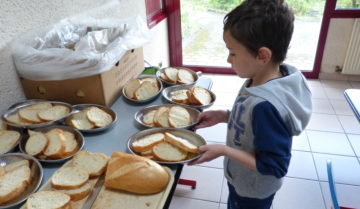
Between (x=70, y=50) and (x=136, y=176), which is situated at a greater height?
(x=70, y=50)

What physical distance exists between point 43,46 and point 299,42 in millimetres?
2783

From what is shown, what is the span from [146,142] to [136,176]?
0.56 ft

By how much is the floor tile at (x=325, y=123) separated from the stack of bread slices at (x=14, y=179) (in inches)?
81.1

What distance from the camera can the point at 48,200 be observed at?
68cm

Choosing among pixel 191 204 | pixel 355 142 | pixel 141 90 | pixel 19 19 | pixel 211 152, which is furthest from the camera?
pixel 355 142

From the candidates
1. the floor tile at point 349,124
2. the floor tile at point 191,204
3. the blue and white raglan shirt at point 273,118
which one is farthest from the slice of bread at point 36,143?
the floor tile at point 349,124

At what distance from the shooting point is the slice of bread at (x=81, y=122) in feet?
3.23

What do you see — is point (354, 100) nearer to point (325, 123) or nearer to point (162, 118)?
point (162, 118)

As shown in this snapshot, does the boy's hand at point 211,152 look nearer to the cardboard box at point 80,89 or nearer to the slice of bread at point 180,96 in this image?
the slice of bread at point 180,96

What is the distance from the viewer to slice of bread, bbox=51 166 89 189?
727 mm

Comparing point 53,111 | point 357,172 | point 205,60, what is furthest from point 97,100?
point 205,60

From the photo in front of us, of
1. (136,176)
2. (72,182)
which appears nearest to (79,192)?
(72,182)

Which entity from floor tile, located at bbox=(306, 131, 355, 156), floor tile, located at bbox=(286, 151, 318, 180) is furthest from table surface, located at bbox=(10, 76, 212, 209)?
floor tile, located at bbox=(306, 131, 355, 156)

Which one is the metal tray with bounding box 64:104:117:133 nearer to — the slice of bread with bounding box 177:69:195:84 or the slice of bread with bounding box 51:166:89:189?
the slice of bread with bounding box 51:166:89:189
